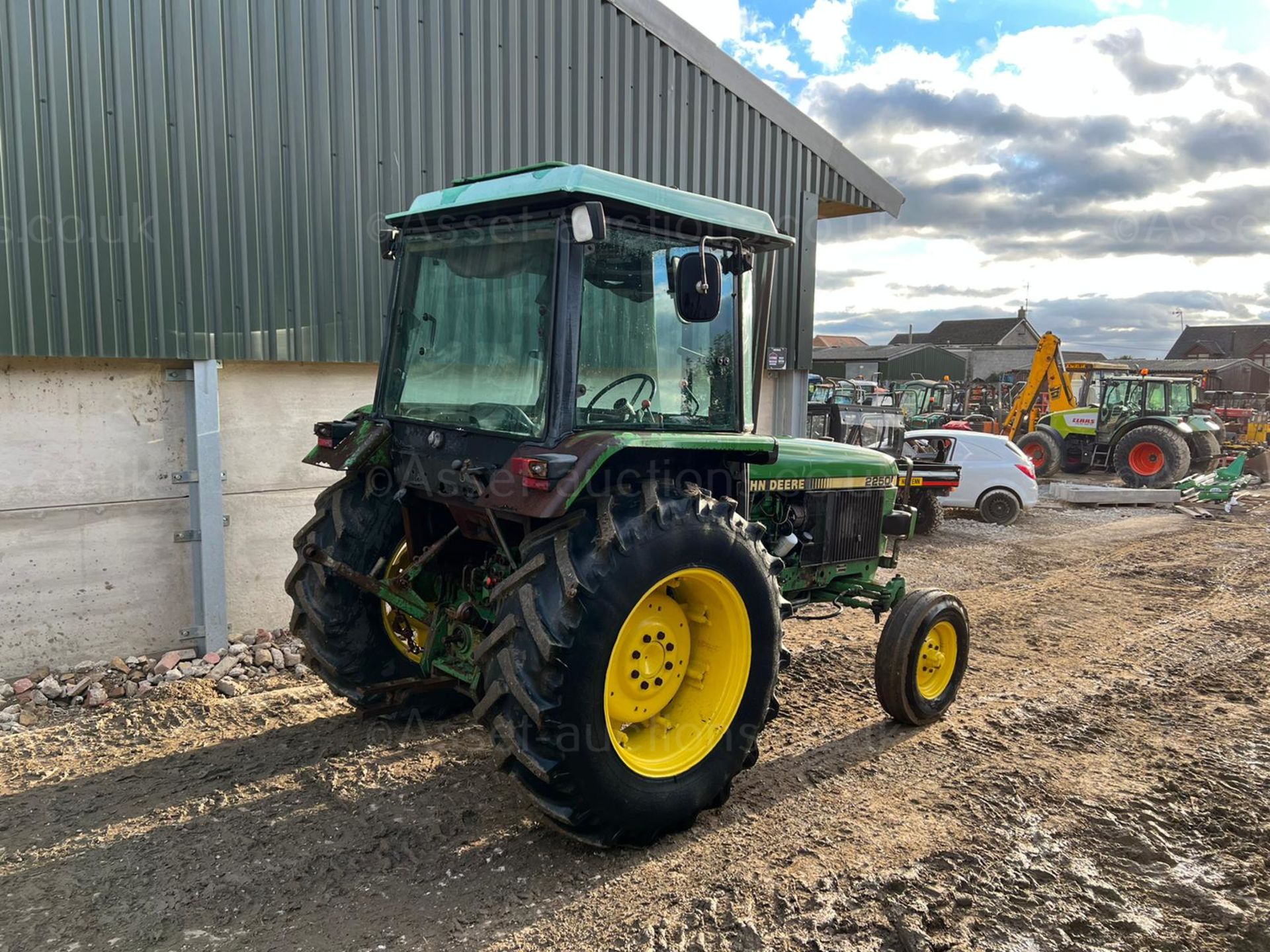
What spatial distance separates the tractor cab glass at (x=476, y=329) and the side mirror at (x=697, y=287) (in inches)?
19.9

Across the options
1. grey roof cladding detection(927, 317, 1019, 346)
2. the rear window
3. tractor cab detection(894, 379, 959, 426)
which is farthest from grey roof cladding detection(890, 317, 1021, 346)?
the rear window

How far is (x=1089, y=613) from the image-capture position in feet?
24.1

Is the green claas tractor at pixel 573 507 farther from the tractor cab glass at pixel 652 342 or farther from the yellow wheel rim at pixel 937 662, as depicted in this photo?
the yellow wheel rim at pixel 937 662

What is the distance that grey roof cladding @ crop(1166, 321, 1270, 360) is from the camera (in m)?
54.9

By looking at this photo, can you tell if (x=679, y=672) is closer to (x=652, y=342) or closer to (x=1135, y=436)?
(x=652, y=342)

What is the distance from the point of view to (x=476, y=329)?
3791 millimetres

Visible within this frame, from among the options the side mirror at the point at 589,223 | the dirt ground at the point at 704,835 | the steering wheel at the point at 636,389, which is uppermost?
the side mirror at the point at 589,223

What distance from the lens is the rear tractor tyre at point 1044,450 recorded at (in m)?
18.1

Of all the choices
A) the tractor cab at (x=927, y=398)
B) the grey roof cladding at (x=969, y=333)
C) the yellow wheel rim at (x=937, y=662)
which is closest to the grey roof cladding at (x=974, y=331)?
the grey roof cladding at (x=969, y=333)

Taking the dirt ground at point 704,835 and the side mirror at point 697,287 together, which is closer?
the dirt ground at point 704,835

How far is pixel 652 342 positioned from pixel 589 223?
0.66 meters

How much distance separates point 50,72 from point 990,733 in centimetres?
651

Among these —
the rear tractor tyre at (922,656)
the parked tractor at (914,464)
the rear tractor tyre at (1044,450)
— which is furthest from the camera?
the rear tractor tyre at (1044,450)

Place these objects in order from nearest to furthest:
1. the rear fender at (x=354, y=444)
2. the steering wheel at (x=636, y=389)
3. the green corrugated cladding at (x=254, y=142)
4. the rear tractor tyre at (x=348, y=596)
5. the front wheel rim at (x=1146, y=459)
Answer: the steering wheel at (x=636, y=389)
the rear fender at (x=354, y=444)
the rear tractor tyre at (x=348, y=596)
the green corrugated cladding at (x=254, y=142)
the front wheel rim at (x=1146, y=459)
